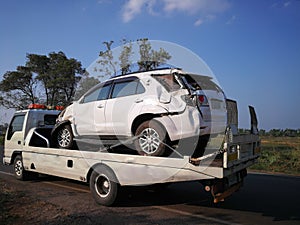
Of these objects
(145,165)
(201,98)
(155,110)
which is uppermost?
(201,98)

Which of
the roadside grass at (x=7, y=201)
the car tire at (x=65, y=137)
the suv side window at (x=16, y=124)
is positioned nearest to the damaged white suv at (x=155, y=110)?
the car tire at (x=65, y=137)

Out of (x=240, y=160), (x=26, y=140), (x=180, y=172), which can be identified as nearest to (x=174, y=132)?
(x=180, y=172)

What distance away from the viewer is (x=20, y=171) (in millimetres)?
8680

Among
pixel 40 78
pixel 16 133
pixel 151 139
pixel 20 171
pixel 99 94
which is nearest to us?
pixel 151 139

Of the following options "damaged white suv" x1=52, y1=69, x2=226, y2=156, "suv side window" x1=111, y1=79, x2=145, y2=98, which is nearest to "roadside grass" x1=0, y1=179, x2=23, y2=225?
"damaged white suv" x1=52, y1=69, x2=226, y2=156

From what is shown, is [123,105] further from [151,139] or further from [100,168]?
[100,168]

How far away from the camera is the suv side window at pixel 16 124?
8.98 metres

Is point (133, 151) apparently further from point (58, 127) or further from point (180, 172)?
point (58, 127)

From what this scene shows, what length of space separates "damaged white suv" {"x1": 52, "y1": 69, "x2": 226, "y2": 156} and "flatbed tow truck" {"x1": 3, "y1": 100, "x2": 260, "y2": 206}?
1.13 ft

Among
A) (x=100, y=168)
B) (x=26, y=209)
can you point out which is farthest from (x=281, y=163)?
(x=26, y=209)

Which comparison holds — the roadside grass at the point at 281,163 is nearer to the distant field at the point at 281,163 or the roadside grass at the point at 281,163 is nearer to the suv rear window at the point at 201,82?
the distant field at the point at 281,163

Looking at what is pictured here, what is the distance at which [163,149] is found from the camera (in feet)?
17.2

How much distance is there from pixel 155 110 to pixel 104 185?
5.83ft

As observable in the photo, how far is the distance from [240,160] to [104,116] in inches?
114
